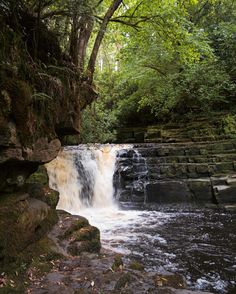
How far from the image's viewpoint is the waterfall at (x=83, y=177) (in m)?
8.83

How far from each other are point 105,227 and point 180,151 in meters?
4.78

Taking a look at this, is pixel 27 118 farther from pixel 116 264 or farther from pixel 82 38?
pixel 82 38

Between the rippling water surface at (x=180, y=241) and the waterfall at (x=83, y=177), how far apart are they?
0.67m

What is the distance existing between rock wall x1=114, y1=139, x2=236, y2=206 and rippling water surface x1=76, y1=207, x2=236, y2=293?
26.4 inches

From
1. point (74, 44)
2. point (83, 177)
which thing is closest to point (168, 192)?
point (83, 177)

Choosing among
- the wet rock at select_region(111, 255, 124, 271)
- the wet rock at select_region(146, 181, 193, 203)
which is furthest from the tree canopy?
the wet rock at select_region(111, 255, 124, 271)

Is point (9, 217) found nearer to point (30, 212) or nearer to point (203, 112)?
point (30, 212)

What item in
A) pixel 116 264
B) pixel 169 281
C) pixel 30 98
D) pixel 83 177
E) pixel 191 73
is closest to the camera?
pixel 169 281

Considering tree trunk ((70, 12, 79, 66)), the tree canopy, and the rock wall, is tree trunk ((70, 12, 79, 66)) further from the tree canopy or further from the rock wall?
the rock wall

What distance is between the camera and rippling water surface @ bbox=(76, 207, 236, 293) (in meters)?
4.46

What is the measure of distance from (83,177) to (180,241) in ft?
15.0

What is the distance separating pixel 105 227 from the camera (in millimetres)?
7020

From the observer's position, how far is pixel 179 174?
9867 millimetres

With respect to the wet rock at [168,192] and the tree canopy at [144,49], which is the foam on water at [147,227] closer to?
the wet rock at [168,192]
